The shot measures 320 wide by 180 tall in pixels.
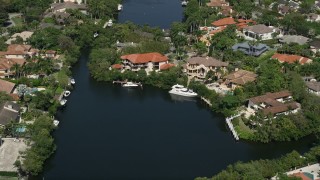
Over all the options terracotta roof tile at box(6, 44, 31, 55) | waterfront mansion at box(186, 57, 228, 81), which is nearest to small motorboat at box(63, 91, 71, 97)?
terracotta roof tile at box(6, 44, 31, 55)

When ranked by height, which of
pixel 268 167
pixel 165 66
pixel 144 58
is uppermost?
pixel 144 58

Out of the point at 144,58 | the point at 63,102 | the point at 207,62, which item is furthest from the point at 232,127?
the point at 144,58

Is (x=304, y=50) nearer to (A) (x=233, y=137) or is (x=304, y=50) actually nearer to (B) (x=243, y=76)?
(B) (x=243, y=76)

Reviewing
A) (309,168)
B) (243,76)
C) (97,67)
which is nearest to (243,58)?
(243,76)

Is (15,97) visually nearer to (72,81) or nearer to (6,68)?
(6,68)

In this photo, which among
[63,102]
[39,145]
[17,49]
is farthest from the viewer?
[17,49]

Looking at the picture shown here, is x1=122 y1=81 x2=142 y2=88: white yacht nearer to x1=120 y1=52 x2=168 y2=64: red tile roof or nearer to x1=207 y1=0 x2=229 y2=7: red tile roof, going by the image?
x1=120 y1=52 x2=168 y2=64: red tile roof

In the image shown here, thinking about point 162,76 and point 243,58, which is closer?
point 162,76
